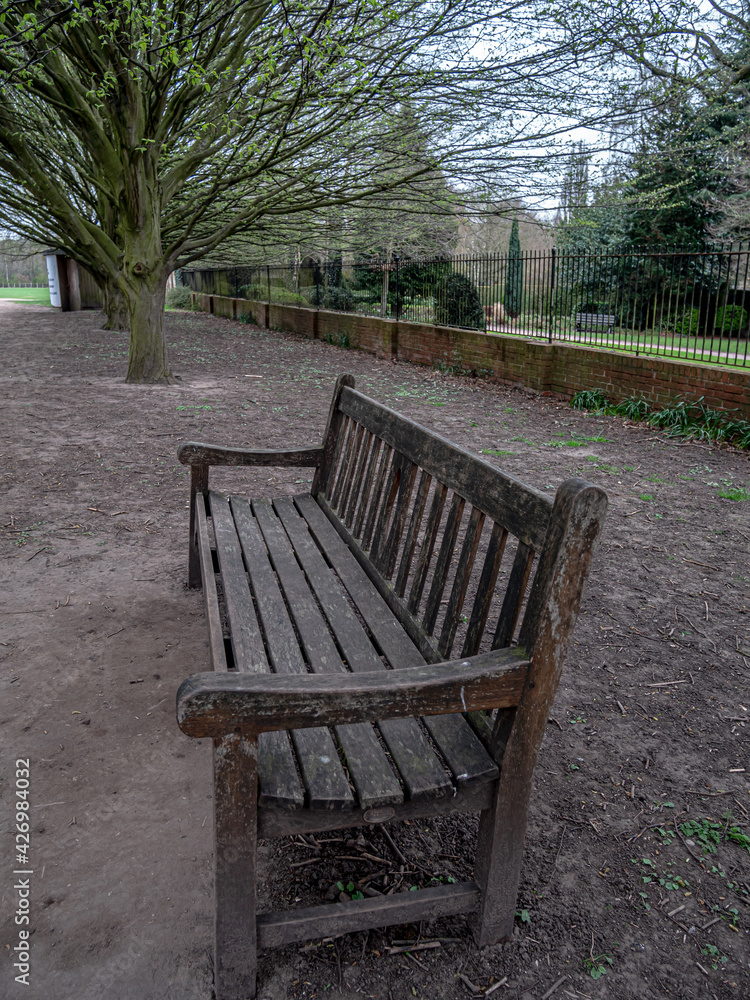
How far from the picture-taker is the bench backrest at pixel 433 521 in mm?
1805

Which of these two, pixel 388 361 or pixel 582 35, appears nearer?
pixel 582 35

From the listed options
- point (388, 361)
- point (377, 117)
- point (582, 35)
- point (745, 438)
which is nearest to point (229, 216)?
point (388, 361)

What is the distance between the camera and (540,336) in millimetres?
12125

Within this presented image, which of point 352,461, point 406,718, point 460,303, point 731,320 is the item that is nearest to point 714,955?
point 406,718

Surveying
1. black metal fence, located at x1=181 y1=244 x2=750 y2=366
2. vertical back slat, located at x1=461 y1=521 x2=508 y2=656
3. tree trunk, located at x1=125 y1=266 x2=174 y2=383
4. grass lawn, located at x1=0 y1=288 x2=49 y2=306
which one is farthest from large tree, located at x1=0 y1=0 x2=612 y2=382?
grass lawn, located at x1=0 y1=288 x2=49 y2=306

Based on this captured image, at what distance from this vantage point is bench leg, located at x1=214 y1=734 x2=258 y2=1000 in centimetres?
156

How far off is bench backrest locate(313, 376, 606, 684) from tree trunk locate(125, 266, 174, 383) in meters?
8.13

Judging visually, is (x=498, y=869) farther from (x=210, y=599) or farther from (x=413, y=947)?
(x=210, y=599)

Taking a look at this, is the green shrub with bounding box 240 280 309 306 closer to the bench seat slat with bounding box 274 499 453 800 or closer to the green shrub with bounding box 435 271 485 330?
the green shrub with bounding box 435 271 485 330

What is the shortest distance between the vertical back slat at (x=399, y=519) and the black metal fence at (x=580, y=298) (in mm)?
5841

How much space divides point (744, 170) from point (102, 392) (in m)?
11.3

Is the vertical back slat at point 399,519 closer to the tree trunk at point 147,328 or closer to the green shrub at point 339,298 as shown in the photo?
the tree trunk at point 147,328

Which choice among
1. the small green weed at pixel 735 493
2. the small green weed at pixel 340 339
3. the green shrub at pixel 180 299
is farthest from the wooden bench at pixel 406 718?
the green shrub at pixel 180 299

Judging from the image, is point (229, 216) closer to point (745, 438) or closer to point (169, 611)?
point (745, 438)
